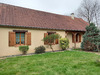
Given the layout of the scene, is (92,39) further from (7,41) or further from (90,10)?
(90,10)

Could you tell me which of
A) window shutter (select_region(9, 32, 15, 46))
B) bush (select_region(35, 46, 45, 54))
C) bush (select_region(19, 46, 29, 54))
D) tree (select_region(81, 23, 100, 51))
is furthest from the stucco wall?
tree (select_region(81, 23, 100, 51))

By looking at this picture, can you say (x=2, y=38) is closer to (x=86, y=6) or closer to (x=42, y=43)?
(x=42, y=43)

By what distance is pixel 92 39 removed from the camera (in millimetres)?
9578

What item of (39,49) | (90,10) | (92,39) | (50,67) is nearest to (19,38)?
(39,49)

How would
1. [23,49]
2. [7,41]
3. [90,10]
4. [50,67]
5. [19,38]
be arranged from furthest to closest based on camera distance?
[90,10]
[19,38]
[23,49]
[7,41]
[50,67]

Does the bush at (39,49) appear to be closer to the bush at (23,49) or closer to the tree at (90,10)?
the bush at (23,49)

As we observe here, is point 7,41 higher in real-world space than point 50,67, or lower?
higher

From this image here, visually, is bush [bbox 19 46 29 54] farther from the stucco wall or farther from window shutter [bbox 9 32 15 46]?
window shutter [bbox 9 32 15 46]

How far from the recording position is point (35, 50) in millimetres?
8617

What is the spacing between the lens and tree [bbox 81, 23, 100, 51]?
374 inches

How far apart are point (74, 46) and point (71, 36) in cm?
156

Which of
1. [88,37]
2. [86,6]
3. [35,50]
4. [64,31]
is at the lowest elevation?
→ [35,50]

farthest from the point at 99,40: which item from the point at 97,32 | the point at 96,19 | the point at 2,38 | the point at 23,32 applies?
the point at 96,19

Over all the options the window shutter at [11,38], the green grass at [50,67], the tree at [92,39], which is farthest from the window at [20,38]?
the tree at [92,39]
